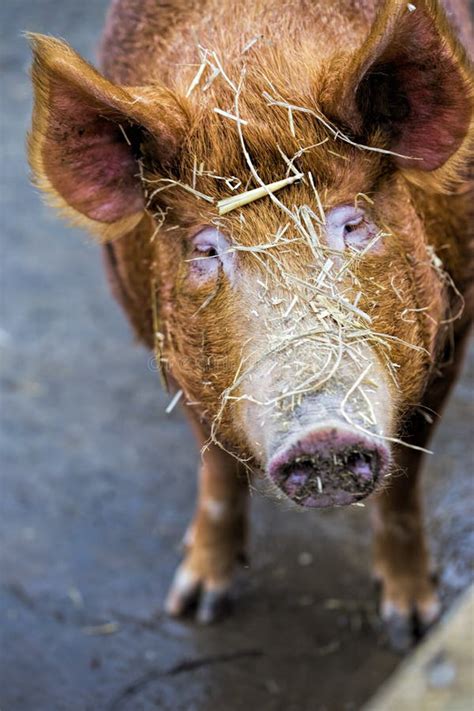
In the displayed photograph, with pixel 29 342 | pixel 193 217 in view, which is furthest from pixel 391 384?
pixel 29 342

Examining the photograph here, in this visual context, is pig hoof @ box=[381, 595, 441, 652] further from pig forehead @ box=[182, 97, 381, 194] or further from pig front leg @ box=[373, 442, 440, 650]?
pig forehead @ box=[182, 97, 381, 194]

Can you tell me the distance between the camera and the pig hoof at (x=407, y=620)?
4.61m

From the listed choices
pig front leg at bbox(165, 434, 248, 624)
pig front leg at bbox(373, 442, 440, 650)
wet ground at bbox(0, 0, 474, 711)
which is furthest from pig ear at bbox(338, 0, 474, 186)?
wet ground at bbox(0, 0, 474, 711)

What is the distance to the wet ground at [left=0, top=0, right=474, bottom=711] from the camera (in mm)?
4605

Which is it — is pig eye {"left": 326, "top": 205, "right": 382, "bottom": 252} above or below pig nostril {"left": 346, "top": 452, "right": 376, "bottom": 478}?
above

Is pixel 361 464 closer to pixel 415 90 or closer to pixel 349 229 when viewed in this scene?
pixel 349 229

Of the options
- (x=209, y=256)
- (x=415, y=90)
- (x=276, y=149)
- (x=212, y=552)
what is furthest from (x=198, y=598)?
(x=415, y=90)

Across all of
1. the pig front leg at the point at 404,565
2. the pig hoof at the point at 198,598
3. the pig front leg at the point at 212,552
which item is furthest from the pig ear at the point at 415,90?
the pig hoof at the point at 198,598

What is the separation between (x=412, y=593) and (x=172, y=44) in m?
2.58

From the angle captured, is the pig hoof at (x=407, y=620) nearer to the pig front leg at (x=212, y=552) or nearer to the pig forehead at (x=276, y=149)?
the pig front leg at (x=212, y=552)

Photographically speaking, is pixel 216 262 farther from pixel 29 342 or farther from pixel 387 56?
pixel 29 342

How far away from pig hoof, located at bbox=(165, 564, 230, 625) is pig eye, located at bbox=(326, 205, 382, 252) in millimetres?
2326

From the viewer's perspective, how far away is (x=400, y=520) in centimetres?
463

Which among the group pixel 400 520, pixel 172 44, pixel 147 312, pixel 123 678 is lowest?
pixel 123 678
